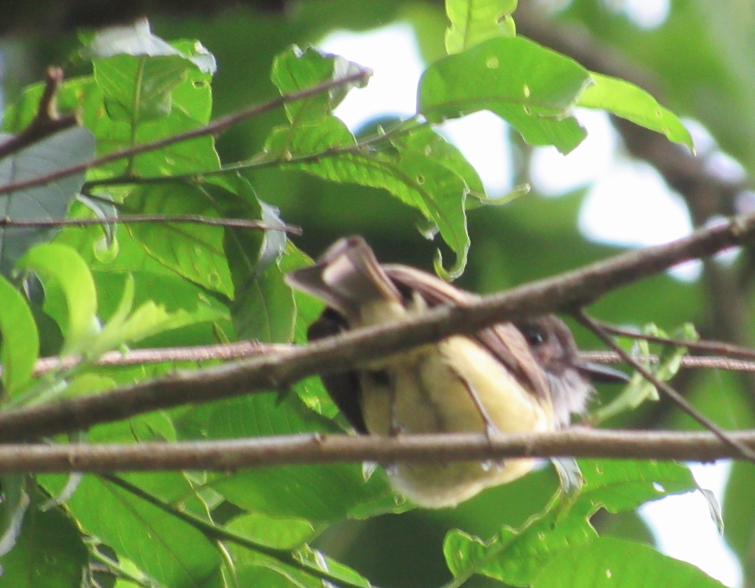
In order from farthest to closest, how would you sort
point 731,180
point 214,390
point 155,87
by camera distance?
1. point 731,180
2. point 155,87
3. point 214,390

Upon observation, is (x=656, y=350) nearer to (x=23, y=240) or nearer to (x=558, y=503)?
(x=558, y=503)

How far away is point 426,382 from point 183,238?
650 millimetres

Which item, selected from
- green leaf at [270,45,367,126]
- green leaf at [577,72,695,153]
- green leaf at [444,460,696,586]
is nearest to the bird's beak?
green leaf at [444,460,696,586]

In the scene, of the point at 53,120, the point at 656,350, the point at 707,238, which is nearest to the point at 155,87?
Result: the point at 53,120

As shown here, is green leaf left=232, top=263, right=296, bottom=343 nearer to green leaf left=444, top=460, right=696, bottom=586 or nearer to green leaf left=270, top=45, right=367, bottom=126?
green leaf left=270, top=45, right=367, bottom=126

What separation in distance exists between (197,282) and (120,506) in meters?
0.51

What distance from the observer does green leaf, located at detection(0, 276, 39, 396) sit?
153 cm

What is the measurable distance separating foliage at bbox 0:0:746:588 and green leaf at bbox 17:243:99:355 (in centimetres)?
34

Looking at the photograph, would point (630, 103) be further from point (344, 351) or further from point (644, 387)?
point (344, 351)

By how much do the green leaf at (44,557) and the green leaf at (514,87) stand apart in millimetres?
1111

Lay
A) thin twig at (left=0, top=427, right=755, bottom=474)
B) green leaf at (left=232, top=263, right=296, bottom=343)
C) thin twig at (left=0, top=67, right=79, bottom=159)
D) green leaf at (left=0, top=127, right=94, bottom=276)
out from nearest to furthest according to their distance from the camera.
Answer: thin twig at (left=0, top=67, right=79, bottom=159)
thin twig at (left=0, top=427, right=755, bottom=474)
green leaf at (left=0, top=127, right=94, bottom=276)
green leaf at (left=232, top=263, right=296, bottom=343)

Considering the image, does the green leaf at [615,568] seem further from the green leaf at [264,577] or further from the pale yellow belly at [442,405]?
the green leaf at [264,577]

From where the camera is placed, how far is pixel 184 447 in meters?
1.48

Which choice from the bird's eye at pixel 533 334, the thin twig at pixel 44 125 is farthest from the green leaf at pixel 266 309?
the bird's eye at pixel 533 334
